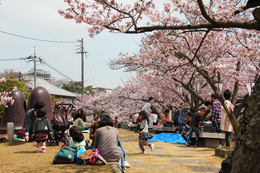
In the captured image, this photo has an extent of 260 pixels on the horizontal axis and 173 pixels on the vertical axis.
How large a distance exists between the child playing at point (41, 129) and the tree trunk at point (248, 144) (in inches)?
259

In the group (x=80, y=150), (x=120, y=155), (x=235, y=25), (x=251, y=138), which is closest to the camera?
(x=251, y=138)

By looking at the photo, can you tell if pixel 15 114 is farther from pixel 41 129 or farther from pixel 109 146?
pixel 109 146

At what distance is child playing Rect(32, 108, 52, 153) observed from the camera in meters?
8.49

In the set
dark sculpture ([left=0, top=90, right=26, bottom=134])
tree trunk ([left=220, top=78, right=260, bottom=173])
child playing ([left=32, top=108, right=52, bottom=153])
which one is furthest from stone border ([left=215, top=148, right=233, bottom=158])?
dark sculpture ([left=0, top=90, right=26, bottom=134])

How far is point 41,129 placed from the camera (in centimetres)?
857

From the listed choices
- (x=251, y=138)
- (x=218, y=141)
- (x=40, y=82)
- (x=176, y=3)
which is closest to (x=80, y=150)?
(x=251, y=138)

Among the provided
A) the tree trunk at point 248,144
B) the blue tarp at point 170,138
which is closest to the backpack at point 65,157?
the tree trunk at point 248,144

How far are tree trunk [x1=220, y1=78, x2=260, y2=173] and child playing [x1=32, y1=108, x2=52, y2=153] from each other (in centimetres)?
659

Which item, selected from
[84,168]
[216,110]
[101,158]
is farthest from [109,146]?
[216,110]

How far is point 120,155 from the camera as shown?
5953 millimetres

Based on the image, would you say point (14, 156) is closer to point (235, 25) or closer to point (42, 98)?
point (42, 98)

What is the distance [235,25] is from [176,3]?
3.83 meters

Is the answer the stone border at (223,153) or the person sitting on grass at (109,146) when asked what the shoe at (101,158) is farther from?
the stone border at (223,153)

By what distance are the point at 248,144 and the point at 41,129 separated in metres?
7.00
